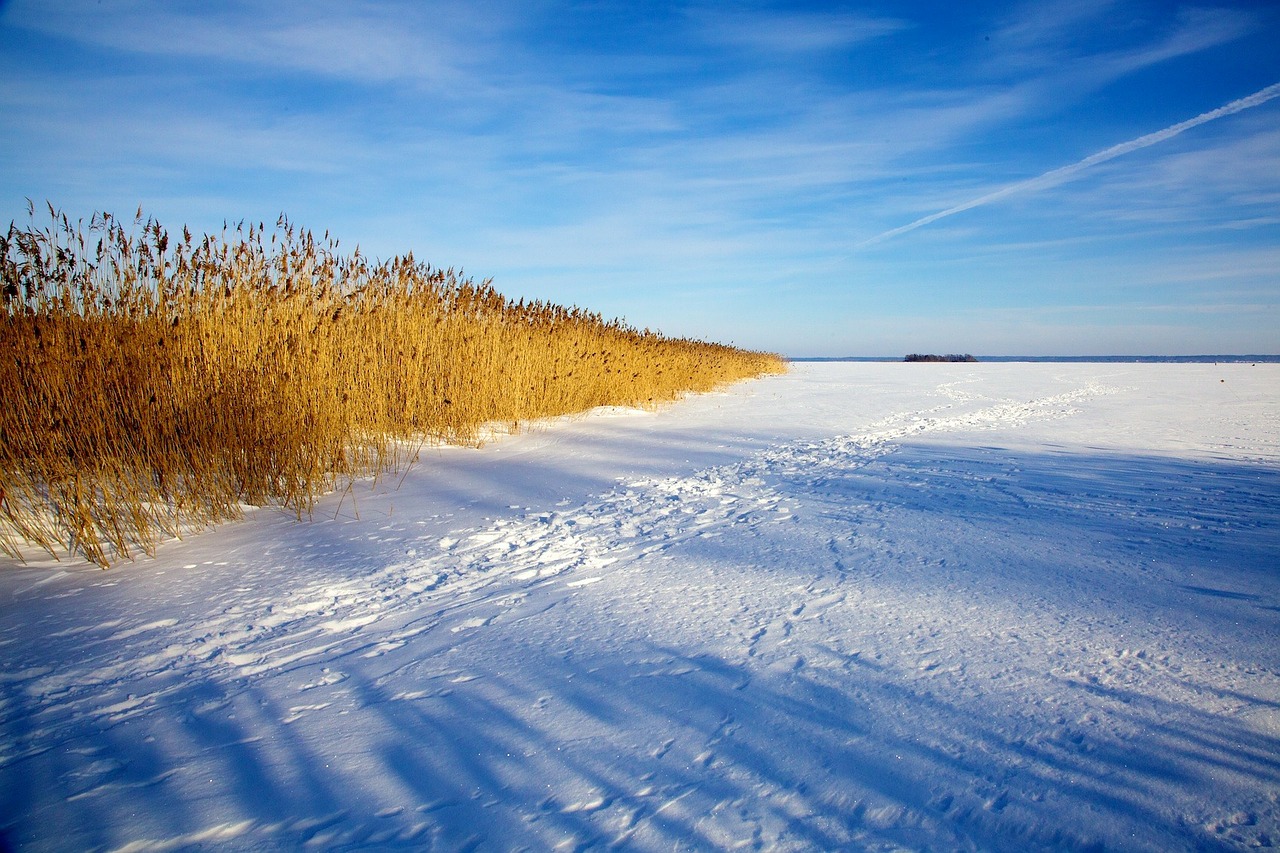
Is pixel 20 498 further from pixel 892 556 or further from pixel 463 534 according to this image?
pixel 892 556

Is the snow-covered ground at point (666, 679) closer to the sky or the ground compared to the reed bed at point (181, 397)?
closer to the ground

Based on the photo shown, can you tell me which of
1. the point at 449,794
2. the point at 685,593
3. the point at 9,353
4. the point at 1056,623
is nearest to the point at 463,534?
the point at 685,593

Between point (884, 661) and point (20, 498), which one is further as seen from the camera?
point (20, 498)

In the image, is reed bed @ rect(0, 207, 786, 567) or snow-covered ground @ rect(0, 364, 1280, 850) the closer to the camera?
snow-covered ground @ rect(0, 364, 1280, 850)

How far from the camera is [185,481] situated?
131 inches

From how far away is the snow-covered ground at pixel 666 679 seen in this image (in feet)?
3.95

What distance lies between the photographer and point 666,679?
5.54ft

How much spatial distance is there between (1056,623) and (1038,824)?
38.7 inches

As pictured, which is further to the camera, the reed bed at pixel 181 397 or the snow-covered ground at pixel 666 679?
the reed bed at pixel 181 397

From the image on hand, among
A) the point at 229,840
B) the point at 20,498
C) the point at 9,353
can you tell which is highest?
the point at 9,353

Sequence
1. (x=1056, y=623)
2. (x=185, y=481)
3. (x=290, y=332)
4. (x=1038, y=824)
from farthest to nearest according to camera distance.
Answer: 1. (x=290, y=332)
2. (x=185, y=481)
3. (x=1056, y=623)
4. (x=1038, y=824)

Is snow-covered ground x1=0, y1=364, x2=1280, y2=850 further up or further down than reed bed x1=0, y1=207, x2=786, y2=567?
further down

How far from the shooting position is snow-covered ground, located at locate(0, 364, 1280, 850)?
121cm

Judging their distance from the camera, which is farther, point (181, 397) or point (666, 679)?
point (181, 397)
